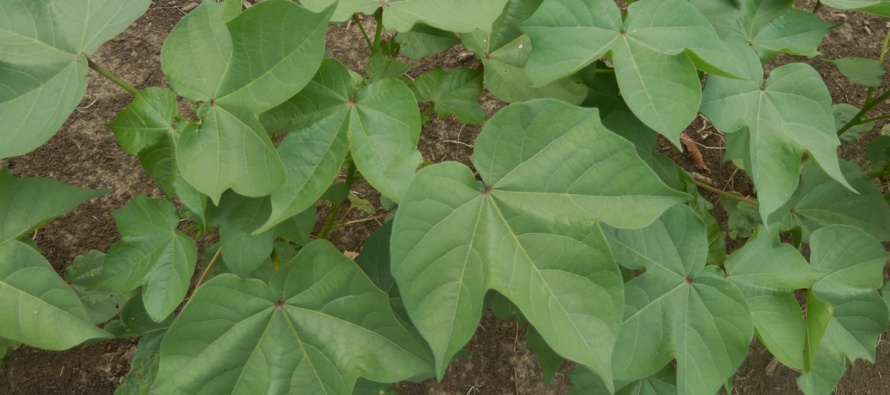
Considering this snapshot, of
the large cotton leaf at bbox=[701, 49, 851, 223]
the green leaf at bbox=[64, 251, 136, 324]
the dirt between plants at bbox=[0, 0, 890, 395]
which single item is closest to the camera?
the large cotton leaf at bbox=[701, 49, 851, 223]

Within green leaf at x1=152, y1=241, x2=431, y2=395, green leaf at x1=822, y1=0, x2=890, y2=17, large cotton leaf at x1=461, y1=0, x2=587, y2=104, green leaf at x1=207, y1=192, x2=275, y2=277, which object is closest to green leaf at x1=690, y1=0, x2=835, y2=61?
green leaf at x1=822, y1=0, x2=890, y2=17

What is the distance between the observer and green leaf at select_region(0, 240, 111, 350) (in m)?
1.18

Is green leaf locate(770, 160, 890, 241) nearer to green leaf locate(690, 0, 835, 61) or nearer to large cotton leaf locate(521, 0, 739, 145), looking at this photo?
green leaf locate(690, 0, 835, 61)

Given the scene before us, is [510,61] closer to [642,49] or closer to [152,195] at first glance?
[642,49]

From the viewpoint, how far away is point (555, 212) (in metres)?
1.12

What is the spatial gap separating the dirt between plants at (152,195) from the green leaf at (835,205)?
499 mm

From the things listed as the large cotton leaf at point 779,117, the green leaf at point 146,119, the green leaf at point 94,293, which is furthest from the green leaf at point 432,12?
the green leaf at point 94,293

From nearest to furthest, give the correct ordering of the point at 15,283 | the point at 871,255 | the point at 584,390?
1. the point at 15,283
2. the point at 871,255
3. the point at 584,390

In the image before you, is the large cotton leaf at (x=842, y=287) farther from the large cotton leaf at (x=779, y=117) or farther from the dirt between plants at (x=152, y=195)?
the dirt between plants at (x=152, y=195)

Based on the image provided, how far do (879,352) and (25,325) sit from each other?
277 centimetres

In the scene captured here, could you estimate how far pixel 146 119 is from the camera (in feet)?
4.04

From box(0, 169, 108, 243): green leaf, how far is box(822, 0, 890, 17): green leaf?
1642mm

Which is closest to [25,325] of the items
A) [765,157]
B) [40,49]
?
[40,49]

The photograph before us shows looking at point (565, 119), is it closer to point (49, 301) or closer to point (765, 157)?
point (765, 157)
